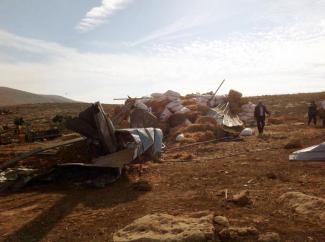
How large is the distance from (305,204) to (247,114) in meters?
15.0

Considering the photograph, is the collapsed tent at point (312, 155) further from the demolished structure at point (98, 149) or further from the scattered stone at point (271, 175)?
the demolished structure at point (98, 149)

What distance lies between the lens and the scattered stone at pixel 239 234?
5.12 metres

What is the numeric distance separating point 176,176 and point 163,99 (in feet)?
35.8

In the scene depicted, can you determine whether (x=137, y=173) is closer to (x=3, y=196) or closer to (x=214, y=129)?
(x=3, y=196)

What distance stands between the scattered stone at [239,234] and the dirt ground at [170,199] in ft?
0.84

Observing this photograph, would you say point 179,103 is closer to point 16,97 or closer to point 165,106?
point 165,106

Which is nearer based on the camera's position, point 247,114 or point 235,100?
point 247,114

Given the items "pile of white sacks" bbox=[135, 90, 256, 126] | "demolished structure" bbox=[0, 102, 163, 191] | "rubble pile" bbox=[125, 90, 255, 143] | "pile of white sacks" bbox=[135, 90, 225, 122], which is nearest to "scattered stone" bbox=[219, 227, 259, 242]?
"demolished structure" bbox=[0, 102, 163, 191]

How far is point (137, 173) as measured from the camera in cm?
945

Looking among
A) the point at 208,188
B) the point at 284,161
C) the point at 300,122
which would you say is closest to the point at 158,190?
the point at 208,188

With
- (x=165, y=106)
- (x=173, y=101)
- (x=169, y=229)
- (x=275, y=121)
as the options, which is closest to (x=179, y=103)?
(x=173, y=101)

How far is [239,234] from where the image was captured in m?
5.19

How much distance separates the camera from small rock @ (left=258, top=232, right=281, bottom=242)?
16.6 ft

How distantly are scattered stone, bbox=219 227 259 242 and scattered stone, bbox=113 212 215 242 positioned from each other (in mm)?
168
